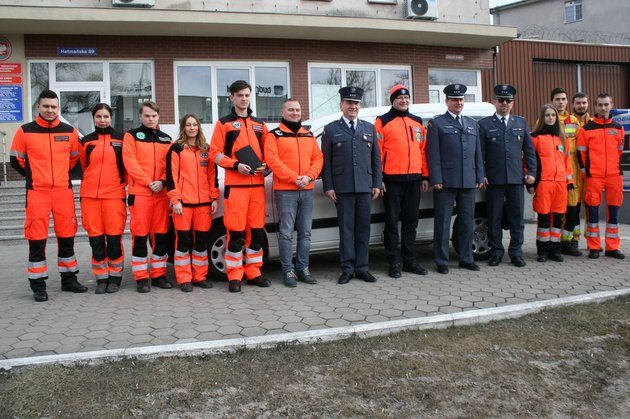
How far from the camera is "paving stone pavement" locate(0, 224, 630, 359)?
4.43m

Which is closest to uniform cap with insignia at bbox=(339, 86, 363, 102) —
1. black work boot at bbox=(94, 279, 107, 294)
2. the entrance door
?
black work boot at bbox=(94, 279, 107, 294)

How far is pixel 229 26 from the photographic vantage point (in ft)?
41.5

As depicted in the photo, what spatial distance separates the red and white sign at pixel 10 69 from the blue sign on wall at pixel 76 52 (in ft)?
3.10

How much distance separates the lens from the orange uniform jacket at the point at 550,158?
7102 millimetres

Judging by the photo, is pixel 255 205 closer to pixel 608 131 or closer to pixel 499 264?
pixel 499 264

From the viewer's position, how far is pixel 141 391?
11.0 feet

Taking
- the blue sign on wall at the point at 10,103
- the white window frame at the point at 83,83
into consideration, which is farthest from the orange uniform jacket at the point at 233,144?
the blue sign on wall at the point at 10,103

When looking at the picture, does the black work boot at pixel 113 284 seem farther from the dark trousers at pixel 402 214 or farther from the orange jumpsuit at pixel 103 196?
the dark trousers at pixel 402 214

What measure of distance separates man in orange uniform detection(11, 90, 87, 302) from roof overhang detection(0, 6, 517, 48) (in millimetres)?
7109

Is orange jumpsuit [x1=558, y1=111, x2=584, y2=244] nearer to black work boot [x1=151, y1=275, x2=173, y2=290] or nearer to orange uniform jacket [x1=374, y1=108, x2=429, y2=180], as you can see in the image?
orange uniform jacket [x1=374, y1=108, x2=429, y2=180]

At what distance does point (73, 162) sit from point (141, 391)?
135 inches

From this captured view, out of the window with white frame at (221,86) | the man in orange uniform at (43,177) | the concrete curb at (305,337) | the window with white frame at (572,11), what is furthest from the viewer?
the window with white frame at (572,11)

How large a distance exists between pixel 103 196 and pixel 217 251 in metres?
1.41

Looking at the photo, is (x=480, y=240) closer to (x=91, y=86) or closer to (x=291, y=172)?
(x=291, y=172)
